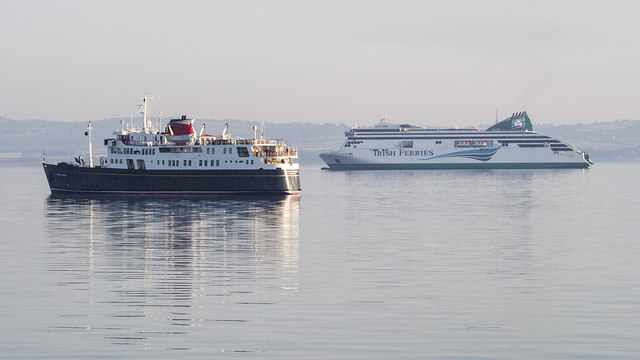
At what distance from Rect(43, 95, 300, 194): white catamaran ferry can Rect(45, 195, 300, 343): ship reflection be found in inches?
911

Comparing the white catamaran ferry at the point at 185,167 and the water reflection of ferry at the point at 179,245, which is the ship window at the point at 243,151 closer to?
the white catamaran ferry at the point at 185,167

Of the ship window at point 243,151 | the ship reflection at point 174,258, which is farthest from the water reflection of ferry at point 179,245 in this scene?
the ship window at point 243,151

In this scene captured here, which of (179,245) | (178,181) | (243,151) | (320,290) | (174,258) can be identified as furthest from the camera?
(178,181)

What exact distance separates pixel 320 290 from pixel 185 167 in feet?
231

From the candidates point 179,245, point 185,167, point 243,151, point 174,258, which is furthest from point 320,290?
point 185,167

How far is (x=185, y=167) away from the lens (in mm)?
96250

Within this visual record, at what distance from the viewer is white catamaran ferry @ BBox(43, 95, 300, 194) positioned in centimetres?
9500

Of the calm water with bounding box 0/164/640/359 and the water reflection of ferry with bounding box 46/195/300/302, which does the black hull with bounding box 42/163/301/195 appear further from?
the calm water with bounding box 0/164/640/359

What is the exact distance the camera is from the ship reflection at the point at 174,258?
25.1 metres

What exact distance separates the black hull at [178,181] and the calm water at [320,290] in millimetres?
36304

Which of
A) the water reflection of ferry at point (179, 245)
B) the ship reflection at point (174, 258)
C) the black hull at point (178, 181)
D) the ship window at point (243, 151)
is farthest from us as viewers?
the black hull at point (178, 181)

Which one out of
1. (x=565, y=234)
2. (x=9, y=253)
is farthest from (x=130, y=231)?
(x=565, y=234)

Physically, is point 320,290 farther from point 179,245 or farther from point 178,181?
point 178,181

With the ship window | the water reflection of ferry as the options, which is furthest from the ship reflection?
the ship window
